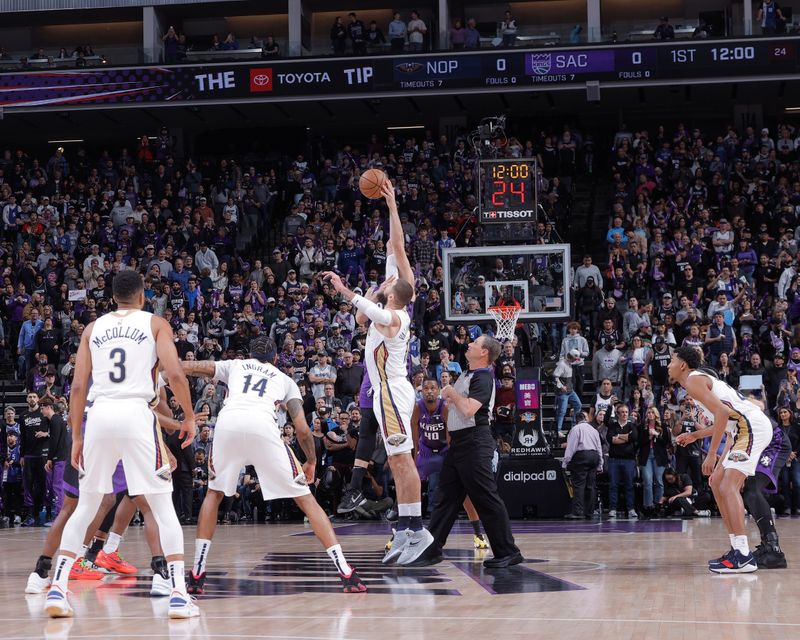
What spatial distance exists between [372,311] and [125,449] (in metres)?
2.55

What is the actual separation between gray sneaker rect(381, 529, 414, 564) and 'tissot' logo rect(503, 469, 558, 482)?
6906 millimetres

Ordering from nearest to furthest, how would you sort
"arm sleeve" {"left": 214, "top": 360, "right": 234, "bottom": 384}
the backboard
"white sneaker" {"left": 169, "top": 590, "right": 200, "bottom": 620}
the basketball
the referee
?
"white sneaker" {"left": 169, "top": 590, "right": 200, "bottom": 620}, "arm sleeve" {"left": 214, "top": 360, "right": 234, "bottom": 384}, the referee, the basketball, the backboard

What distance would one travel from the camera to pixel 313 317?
22.3 meters

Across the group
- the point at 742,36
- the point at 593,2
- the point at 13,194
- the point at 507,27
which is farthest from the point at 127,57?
→ the point at 742,36

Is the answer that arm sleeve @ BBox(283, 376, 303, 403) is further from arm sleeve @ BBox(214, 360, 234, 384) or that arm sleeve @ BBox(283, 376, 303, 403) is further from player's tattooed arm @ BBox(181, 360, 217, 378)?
player's tattooed arm @ BBox(181, 360, 217, 378)

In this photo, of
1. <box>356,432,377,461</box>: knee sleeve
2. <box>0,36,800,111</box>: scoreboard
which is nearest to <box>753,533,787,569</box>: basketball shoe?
<box>356,432,377,461</box>: knee sleeve

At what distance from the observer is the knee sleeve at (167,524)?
7.27m

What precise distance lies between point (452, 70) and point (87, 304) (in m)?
11.6

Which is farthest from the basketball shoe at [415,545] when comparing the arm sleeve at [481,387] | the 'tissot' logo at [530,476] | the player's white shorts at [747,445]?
the 'tissot' logo at [530,476]

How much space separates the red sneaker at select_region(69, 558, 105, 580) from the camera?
9.62 meters

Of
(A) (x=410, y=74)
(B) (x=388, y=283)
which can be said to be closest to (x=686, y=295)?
(A) (x=410, y=74)

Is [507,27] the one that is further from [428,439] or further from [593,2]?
[428,439]

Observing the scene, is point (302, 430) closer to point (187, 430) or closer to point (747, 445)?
point (187, 430)

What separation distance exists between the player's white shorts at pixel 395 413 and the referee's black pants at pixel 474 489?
0.44 meters
